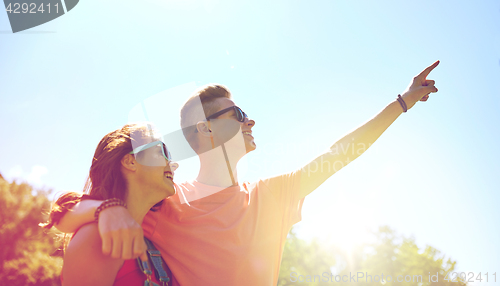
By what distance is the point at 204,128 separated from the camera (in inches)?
119

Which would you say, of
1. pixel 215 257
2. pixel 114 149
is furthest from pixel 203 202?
pixel 114 149

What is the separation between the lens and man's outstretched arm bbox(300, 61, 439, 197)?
2217mm

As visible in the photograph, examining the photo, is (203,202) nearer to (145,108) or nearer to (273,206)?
(273,206)

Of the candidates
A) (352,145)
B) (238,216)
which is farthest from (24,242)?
(352,145)

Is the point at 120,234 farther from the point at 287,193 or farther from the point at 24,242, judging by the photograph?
the point at 24,242

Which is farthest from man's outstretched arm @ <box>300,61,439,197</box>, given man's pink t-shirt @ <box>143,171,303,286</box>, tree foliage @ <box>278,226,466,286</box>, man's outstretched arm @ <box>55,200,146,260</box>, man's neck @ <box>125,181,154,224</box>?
tree foliage @ <box>278,226,466,286</box>

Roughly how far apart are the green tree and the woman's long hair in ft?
44.7

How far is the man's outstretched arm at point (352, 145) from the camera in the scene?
222cm

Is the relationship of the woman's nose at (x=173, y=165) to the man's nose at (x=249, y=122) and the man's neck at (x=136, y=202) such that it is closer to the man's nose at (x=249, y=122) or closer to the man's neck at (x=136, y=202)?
the man's neck at (x=136, y=202)

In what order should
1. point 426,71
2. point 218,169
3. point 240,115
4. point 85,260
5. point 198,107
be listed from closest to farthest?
point 85,260, point 426,71, point 218,169, point 240,115, point 198,107

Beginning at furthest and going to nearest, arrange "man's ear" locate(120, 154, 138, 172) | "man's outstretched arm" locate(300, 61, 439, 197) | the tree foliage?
1. the tree foliage
2. "man's outstretched arm" locate(300, 61, 439, 197)
3. "man's ear" locate(120, 154, 138, 172)

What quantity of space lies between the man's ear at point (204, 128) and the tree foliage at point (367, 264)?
61.9 feet

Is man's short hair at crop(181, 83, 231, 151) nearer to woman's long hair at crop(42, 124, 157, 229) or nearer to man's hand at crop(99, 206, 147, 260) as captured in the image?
woman's long hair at crop(42, 124, 157, 229)

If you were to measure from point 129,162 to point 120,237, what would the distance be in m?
0.83
